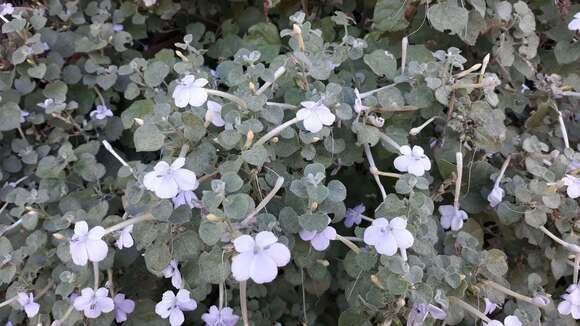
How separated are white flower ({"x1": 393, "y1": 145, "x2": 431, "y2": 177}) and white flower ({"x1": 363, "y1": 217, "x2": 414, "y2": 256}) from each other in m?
0.12

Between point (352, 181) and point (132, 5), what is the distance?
78 centimetres

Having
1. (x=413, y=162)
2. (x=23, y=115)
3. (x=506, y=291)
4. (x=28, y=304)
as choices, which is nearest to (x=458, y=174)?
(x=413, y=162)

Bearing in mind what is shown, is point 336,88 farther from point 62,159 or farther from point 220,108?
point 62,159

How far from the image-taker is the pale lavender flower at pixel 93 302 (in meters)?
0.93

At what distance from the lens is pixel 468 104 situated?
1.06 metres

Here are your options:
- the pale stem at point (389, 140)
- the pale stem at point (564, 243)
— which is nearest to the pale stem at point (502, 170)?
the pale stem at point (564, 243)

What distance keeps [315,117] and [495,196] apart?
0.42 metres

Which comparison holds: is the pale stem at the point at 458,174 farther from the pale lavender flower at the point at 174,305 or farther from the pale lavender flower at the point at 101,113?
A: the pale lavender flower at the point at 101,113

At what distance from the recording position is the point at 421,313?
0.89m

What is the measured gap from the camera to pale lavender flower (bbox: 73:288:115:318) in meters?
0.93

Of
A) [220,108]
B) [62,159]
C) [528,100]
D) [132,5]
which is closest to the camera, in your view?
[220,108]

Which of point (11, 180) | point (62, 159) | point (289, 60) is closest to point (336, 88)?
point (289, 60)

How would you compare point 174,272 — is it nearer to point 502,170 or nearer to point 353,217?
point 353,217

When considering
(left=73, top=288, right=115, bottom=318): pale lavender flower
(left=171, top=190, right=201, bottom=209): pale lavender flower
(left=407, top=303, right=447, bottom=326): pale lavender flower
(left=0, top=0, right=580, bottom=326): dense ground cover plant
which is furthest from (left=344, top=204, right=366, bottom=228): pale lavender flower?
(left=73, top=288, right=115, bottom=318): pale lavender flower
